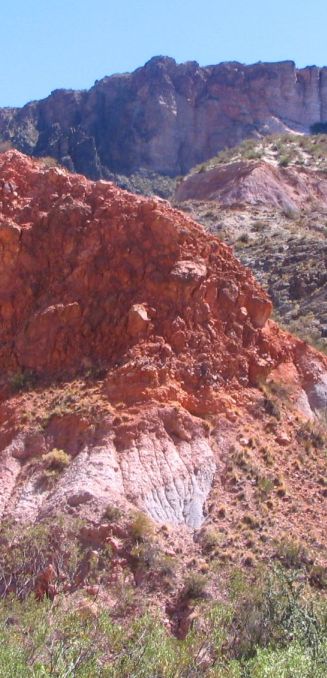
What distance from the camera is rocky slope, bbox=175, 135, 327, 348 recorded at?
3688 cm

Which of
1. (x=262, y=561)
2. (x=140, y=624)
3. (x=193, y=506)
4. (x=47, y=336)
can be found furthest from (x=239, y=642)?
(x=47, y=336)

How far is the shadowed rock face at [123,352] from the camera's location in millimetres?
17203

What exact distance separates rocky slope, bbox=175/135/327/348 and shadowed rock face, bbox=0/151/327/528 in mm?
8918

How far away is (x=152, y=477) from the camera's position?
679 inches

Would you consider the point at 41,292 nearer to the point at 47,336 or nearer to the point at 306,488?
the point at 47,336

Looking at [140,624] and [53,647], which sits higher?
[53,647]

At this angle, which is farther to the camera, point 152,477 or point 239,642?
point 152,477

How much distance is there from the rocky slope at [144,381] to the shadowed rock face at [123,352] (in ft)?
0.11

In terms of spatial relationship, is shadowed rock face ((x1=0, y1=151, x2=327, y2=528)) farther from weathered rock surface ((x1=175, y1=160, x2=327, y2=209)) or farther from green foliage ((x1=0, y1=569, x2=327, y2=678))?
weathered rock surface ((x1=175, y1=160, x2=327, y2=209))

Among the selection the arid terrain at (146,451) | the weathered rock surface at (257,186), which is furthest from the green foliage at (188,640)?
the weathered rock surface at (257,186)

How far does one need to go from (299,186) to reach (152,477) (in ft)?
140

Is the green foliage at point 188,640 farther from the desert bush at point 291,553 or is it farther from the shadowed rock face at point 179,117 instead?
the shadowed rock face at point 179,117

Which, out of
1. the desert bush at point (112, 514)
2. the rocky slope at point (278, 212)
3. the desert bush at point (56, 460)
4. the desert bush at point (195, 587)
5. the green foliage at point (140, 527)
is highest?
the desert bush at point (56, 460)

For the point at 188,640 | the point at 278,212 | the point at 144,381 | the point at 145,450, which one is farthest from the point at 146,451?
the point at 278,212
